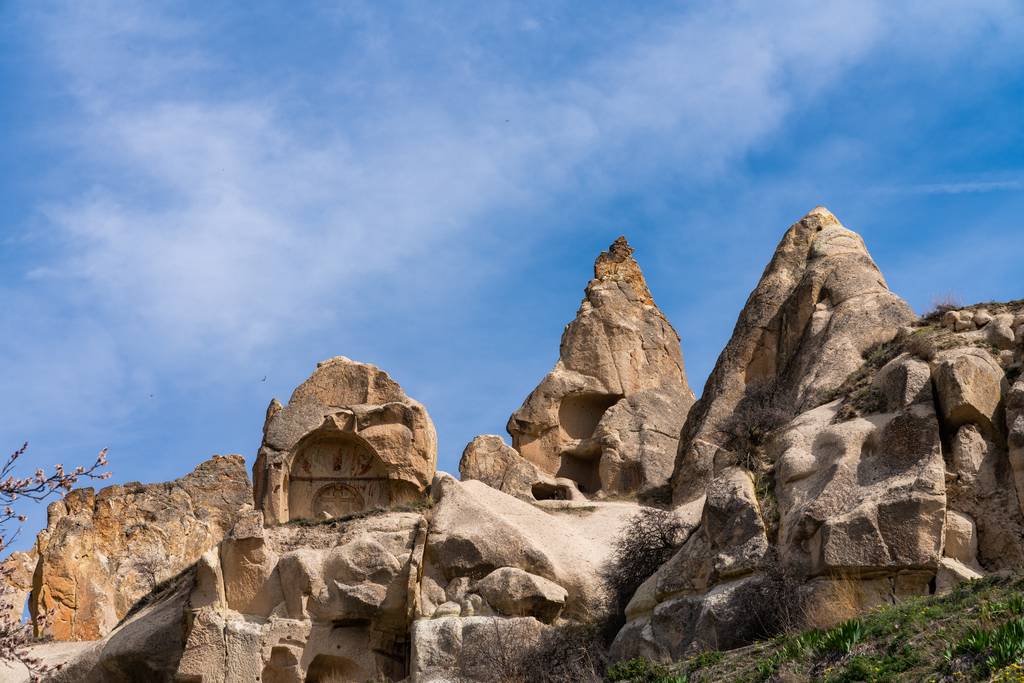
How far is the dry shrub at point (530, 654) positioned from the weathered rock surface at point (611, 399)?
442 inches

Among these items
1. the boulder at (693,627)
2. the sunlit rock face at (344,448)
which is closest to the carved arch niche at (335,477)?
the sunlit rock face at (344,448)

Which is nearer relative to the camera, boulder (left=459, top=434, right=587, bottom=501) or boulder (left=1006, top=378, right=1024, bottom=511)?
boulder (left=1006, top=378, right=1024, bottom=511)

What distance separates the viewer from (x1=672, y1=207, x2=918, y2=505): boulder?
19766 millimetres

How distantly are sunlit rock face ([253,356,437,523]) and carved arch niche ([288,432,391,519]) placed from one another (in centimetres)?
2

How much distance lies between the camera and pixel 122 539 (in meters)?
29.1

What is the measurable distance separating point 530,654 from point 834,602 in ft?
14.7

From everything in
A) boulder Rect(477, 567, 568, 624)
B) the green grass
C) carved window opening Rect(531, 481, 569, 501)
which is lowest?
the green grass

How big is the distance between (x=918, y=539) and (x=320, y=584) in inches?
383

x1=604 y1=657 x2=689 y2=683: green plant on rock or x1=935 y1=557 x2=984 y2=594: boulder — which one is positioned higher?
x1=935 y1=557 x2=984 y2=594: boulder

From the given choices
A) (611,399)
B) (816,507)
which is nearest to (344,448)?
(611,399)

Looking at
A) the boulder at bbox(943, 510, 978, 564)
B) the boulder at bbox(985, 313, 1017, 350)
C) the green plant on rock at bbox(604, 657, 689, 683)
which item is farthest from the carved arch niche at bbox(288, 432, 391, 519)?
the boulder at bbox(943, 510, 978, 564)

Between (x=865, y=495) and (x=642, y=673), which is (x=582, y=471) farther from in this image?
(x=642, y=673)

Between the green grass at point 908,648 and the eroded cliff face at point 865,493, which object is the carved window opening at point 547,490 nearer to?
the eroded cliff face at point 865,493

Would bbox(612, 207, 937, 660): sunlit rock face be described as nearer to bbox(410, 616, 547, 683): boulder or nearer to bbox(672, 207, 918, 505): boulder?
bbox(672, 207, 918, 505): boulder
